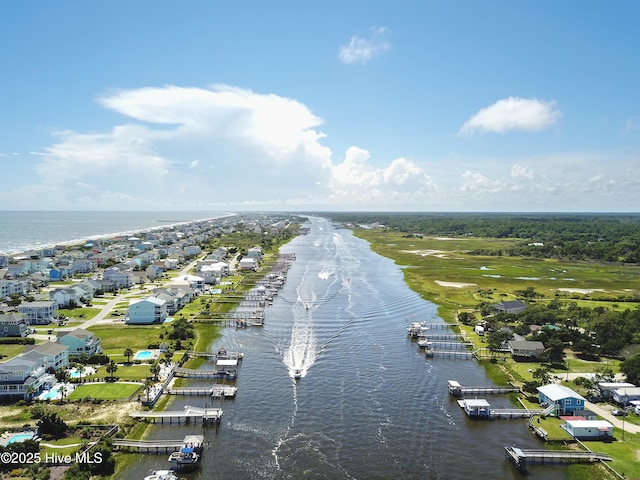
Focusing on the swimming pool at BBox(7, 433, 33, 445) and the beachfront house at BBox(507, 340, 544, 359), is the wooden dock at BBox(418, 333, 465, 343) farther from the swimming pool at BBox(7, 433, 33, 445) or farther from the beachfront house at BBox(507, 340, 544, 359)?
the swimming pool at BBox(7, 433, 33, 445)

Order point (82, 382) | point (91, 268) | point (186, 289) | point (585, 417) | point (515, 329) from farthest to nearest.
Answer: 1. point (91, 268)
2. point (186, 289)
3. point (515, 329)
4. point (82, 382)
5. point (585, 417)

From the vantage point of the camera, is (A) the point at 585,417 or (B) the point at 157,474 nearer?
(B) the point at 157,474

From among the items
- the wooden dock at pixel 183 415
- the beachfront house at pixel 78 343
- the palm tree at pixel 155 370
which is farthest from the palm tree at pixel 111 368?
the wooden dock at pixel 183 415

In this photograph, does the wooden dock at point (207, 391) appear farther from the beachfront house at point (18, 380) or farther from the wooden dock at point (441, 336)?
the wooden dock at point (441, 336)

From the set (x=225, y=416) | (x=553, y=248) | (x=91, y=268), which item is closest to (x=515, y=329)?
(x=225, y=416)

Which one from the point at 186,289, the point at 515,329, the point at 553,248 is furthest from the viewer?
the point at 553,248

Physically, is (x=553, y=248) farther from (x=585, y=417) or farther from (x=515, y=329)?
(x=585, y=417)

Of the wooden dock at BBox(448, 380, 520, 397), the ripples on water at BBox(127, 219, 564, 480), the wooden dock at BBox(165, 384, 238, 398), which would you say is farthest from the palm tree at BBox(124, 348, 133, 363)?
the wooden dock at BBox(448, 380, 520, 397)

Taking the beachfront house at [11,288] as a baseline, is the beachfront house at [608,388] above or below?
below
